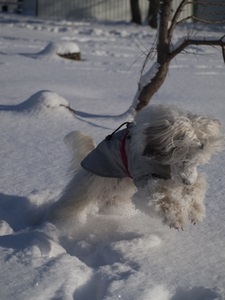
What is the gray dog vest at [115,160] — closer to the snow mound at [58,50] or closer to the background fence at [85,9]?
the snow mound at [58,50]

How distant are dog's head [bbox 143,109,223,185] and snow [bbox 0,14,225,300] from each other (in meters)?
0.46

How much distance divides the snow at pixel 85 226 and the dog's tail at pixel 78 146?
359mm

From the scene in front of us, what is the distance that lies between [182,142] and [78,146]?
1.04 metres

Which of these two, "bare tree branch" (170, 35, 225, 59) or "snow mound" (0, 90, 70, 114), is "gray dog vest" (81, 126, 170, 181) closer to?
"bare tree branch" (170, 35, 225, 59)

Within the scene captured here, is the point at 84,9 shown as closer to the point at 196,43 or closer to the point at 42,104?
the point at 42,104

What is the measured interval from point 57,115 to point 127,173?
268 cm

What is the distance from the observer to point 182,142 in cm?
309

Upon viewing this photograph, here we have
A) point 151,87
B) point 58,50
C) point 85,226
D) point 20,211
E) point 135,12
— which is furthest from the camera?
point 135,12

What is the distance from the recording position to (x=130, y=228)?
3.52 meters

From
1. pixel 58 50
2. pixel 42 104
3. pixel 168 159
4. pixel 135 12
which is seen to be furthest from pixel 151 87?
pixel 135 12

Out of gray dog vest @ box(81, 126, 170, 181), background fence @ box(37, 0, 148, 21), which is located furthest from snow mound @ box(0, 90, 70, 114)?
background fence @ box(37, 0, 148, 21)

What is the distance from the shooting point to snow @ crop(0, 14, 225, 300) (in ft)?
8.74

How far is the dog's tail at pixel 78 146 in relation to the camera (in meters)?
3.90

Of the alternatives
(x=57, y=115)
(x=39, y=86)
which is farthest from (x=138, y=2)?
(x=57, y=115)
